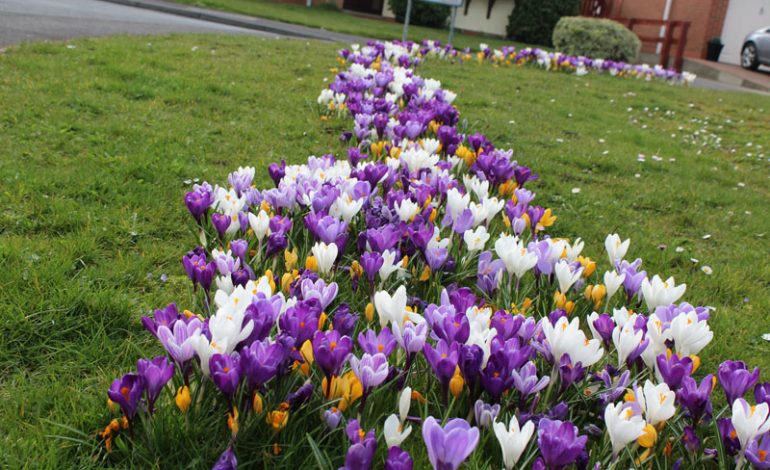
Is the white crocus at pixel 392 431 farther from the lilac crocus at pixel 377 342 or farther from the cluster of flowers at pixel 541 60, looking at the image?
the cluster of flowers at pixel 541 60

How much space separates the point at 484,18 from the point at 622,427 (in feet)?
105

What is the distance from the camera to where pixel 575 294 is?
115 inches

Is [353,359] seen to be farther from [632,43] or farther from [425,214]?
[632,43]

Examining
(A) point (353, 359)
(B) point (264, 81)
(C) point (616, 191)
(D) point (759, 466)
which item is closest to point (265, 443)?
(A) point (353, 359)

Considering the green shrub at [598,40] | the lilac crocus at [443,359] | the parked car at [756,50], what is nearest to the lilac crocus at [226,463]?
the lilac crocus at [443,359]

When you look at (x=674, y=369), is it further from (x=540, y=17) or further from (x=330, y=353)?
(x=540, y=17)

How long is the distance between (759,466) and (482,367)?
2.39 feet

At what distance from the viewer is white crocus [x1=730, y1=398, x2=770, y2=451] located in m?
1.68

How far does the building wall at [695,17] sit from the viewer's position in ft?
84.6

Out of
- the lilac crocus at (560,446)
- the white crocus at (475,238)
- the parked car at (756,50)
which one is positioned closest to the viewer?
the lilac crocus at (560,446)

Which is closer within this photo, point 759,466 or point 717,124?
point 759,466

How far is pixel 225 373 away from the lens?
1.68 metres

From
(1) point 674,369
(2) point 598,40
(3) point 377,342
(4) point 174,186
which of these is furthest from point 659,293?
(2) point 598,40

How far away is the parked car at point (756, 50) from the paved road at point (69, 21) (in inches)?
749
